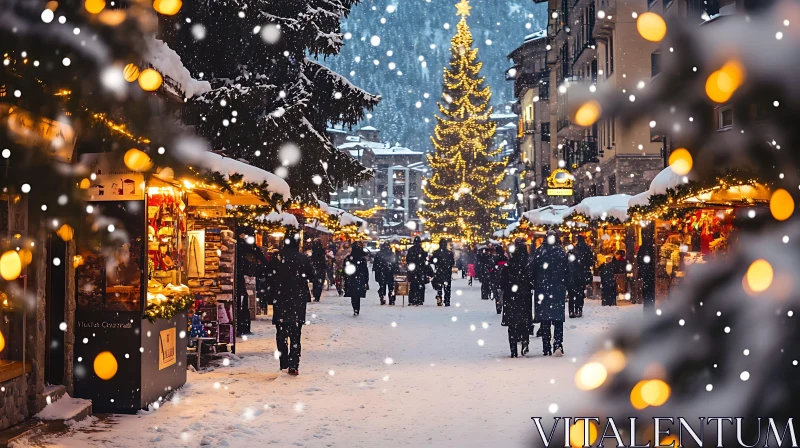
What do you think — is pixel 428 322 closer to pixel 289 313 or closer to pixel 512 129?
pixel 289 313

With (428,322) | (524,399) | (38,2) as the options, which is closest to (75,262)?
(524,399)

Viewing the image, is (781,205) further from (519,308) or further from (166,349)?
(519,308)

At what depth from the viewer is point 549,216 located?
3412 centimetres

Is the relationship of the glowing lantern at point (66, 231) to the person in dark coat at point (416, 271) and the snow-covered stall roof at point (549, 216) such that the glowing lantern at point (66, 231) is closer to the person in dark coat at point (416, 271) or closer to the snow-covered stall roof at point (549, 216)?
the person in dark coat at point (416, 271)

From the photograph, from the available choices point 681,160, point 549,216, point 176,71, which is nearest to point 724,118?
point 681,160

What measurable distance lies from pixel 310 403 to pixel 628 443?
915 centimetres

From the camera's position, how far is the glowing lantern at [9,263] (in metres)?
2.79

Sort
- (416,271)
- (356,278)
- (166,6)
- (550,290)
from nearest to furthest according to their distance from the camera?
(166,6) → (550,290) → (356,278) → (416,271)

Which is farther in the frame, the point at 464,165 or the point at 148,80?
the point at 464,165

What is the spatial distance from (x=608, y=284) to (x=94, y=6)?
81.7ft

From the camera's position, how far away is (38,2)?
3.19m

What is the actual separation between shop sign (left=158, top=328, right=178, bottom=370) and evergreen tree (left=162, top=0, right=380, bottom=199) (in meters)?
11.3

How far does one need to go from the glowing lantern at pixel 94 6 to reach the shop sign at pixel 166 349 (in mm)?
7608

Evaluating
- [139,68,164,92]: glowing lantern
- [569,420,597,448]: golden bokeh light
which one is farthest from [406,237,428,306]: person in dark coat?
[569,420,597,448]: golden bokeh light
